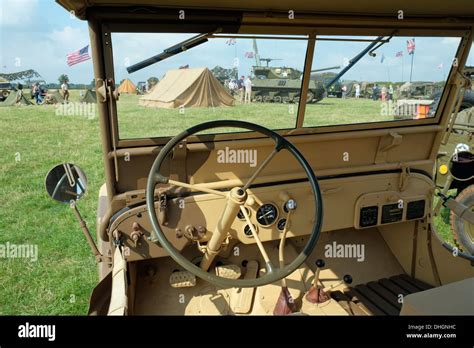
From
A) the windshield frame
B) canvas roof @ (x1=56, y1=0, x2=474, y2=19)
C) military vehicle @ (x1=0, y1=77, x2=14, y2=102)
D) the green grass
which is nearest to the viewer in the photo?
canvas roof @ (x1=56, y1=0, x2=474, y2=19)

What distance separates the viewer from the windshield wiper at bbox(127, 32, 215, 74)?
6.70 ft

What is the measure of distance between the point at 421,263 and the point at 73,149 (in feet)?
23.1

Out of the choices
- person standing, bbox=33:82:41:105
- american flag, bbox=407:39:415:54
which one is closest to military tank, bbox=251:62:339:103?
american flag, bbox=407:39:415:54

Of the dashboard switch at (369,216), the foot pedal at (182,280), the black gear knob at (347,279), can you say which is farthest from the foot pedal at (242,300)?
the dashboard switch at (369,216)

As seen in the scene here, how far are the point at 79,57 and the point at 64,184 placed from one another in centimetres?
70

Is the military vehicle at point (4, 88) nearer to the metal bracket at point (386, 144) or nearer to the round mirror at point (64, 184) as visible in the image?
the round mirror at point (64, 184)

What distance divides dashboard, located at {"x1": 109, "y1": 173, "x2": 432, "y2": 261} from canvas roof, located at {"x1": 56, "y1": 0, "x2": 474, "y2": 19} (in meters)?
0.93

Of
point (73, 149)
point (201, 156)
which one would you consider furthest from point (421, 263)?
point (73, 149)

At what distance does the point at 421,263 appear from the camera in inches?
118

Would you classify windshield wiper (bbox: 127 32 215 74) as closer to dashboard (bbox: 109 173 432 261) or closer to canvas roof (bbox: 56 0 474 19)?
canvas roof (bbox: 56 0 474 19)

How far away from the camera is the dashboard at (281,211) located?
2326mm

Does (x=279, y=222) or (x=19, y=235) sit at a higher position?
(x=279, y=222)

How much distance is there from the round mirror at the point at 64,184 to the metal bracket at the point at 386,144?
1.89m

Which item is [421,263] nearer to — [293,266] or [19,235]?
[293,266]
